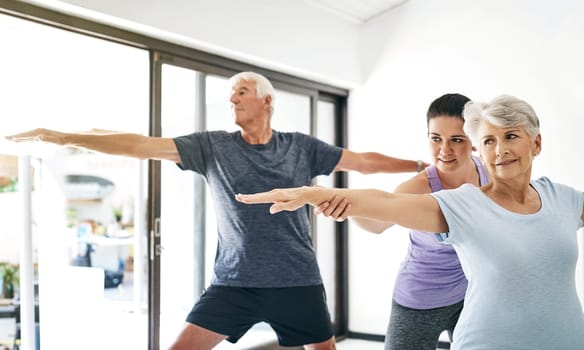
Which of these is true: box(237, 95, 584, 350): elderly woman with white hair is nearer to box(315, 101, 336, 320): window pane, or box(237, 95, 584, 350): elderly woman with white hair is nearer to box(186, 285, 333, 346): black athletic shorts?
box(186, 285, 333, 346): black athletic shorts

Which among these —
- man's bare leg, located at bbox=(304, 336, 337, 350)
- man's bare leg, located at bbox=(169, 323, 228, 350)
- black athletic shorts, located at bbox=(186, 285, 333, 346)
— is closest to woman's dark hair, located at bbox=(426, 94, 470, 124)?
black athletic shorts, located at bbox=(186, 285, 333, 346)

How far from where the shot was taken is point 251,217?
2.16 metres

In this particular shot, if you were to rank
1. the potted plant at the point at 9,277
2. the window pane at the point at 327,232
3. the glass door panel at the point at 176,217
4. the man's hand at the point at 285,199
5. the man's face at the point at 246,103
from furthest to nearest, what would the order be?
the window pane at the point at 327,232
the glass door panel at the point at 176,217
the potted plant at the point at 9,277
the man's face at the point at 246,103
the man's hand at the point at 285,199

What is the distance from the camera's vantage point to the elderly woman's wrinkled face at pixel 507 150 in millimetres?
1371

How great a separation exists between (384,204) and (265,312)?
0.99 metres

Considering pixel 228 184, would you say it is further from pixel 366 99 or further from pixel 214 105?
pixel 366 99

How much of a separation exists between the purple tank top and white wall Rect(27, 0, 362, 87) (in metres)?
1.62

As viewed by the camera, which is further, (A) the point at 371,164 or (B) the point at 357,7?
(B) the point at 357,7

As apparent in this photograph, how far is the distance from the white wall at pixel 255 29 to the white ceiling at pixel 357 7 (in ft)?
0.18

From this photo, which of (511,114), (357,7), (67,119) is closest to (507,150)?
(511,114)

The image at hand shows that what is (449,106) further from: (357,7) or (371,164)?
(357,7)

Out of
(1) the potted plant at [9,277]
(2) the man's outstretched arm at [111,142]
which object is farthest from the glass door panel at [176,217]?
(2) the man's outstretched arm at [111,142]

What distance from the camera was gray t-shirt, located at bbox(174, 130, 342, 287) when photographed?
214 cm

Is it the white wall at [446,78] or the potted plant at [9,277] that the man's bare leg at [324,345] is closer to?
the potted plant at [9,277]
